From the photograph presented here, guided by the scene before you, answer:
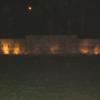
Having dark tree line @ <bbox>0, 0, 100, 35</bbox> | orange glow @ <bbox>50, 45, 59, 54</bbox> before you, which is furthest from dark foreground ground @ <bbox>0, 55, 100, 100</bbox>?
dark tree line @ <bbox>0, 0, 100, 35</bbox>

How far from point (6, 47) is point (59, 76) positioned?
9.43 m

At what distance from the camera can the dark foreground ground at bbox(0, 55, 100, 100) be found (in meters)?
8.44

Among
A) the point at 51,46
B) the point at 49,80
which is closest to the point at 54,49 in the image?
the point at 51,46

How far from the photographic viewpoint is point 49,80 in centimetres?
1062

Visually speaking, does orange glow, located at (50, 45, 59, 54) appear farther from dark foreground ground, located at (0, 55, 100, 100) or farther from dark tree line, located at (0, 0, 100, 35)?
dark tree line, located at (0, 0, 100, 35)

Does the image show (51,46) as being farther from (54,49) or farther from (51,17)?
(51,17)

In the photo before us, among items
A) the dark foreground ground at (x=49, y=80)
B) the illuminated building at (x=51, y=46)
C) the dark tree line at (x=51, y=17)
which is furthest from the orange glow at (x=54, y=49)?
the dark tree line at (x=51, y=17)

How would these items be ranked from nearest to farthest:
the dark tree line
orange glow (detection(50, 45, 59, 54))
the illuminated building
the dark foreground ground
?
the dark foreground ground
orange glow (detection(50, 45, 59, 54))
the illuminated building
the dark tree line

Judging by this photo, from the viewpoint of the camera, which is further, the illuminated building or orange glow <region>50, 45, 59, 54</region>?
the illuminated building

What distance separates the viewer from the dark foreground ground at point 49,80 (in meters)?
8.44

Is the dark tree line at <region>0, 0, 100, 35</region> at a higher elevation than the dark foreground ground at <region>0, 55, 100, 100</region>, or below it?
below

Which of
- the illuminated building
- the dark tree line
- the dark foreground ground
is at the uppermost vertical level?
the dark foreground ground

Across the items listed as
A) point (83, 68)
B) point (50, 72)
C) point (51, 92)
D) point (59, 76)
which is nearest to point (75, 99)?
point (51, 92)

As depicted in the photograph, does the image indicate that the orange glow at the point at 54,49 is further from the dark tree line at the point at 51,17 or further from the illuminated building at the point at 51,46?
the dark tree line at the point at 51,17
